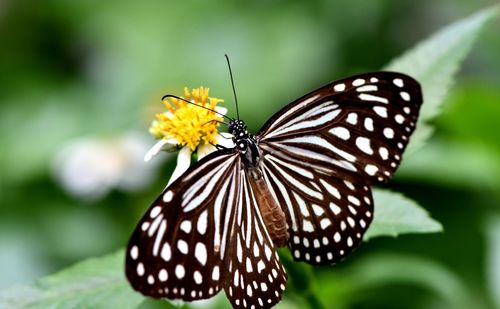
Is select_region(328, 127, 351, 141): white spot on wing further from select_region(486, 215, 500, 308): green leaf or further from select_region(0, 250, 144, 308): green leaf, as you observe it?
select_region(486, 215, 500, 308): green leaf

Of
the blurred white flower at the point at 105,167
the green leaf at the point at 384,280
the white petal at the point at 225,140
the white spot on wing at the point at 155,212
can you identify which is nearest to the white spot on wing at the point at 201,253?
the white spot on wing at the point at 155,212

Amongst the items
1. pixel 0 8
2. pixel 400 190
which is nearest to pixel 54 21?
pixel 0 8

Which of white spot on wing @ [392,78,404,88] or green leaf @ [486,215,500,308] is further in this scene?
green leaf @ [486,215,500,308]

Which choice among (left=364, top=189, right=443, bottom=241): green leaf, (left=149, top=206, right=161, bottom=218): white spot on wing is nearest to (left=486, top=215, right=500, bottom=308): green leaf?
(left=364, top=189, right=443, bottom=241): green leaf

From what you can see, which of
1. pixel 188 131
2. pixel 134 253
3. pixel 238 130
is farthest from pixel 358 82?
pixel 134 253

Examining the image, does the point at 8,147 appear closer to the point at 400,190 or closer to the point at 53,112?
the point at 53,112

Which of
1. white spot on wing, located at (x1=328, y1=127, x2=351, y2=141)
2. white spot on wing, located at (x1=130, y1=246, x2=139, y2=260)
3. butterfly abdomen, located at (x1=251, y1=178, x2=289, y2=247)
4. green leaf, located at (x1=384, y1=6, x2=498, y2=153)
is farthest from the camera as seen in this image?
green leaf, located at (x1=384, y1=6, x2=498, y2=153)

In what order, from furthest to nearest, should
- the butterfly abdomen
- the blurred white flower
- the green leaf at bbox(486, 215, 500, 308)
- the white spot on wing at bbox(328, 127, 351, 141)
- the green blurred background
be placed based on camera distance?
the blurred white flower
the green blurred background
the green leaf at bbox(486, 215, 500, 308)
the white spot on wing at bbox(328, 127, 351, 141)
the butterfly abdomen
